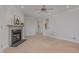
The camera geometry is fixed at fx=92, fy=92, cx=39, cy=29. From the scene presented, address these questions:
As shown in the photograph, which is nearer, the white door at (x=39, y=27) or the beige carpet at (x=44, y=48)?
the beige carpet at (x=44, y=48)

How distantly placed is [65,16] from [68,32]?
1307mm

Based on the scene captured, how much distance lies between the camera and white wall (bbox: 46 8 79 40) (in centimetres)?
625

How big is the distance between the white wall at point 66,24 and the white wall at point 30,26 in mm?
2567

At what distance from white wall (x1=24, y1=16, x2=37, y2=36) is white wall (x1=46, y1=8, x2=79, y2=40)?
101 inches

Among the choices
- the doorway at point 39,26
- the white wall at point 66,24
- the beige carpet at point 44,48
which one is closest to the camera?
the beige carpet at point 44,48

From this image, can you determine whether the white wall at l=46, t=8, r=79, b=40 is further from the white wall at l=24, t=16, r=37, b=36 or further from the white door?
the white door

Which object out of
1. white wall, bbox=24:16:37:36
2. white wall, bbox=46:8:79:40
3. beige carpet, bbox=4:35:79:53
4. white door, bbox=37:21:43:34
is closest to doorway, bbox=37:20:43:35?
white door, bbox=37:21:43:34

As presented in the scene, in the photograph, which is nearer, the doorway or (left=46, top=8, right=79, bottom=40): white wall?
(left=46, top=8, right=79, bottom=40): white wall

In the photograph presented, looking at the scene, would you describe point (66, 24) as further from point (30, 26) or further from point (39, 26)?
point (39, 26)

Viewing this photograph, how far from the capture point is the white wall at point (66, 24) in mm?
6250

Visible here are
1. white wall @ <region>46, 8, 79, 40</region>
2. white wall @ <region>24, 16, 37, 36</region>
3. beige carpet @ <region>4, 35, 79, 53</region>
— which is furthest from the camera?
white wall @ <region>24, 16, 37, 36</region>

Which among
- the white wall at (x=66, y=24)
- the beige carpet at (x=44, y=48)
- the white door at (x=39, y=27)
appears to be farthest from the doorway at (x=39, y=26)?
the beige carpet at (x=44, y=48)

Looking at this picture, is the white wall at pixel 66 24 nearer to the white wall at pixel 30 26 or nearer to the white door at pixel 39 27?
the white wall at pixel 30 26

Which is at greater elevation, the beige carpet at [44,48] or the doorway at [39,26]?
the doorway at [39,26]
